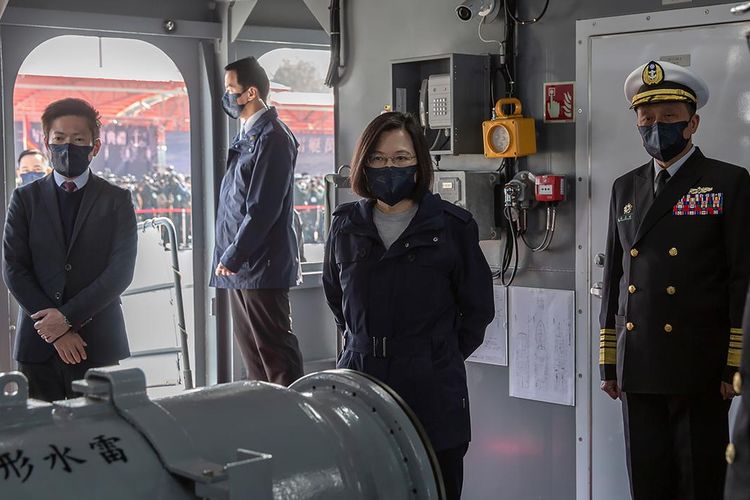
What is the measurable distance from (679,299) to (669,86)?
27.6 inches

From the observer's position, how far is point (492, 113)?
14.4 feet

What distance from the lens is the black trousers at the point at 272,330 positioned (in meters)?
4.92

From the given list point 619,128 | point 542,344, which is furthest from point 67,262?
point 619,128

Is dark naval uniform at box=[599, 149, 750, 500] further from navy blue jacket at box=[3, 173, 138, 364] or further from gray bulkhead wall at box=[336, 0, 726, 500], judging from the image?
navy blue jacket at box=[3, 173, 138, 364]

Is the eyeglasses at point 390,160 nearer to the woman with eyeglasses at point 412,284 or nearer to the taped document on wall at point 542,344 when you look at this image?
the woman with eyeglasses at point 412,284

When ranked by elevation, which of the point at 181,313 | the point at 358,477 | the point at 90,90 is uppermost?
the point at 90,90

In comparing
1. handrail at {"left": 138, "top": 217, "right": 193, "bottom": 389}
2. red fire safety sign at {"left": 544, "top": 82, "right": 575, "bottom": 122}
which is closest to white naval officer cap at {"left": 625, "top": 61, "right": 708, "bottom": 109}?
red fire safety sign at {"left": 544, "top": 82, "right": 575, "bottom": 122}

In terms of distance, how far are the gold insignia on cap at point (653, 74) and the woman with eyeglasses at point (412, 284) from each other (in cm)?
82

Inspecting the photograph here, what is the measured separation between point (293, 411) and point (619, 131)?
2.98 metres

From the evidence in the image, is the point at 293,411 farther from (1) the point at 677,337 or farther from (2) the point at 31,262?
(2) the point at 31,262

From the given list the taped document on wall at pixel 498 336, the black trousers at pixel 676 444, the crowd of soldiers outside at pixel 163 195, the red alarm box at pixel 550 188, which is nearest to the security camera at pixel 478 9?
the red alarm box at pixel 550 188

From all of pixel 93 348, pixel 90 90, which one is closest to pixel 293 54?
pixel 90 90

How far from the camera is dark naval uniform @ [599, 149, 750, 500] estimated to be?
315 centimetres

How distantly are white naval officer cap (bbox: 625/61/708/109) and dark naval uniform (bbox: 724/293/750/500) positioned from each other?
191 centimetres
